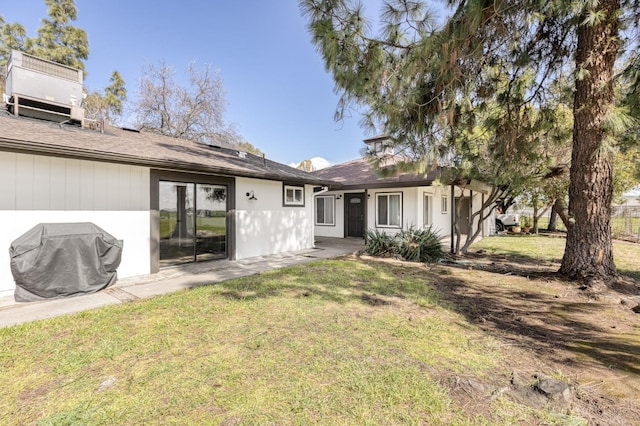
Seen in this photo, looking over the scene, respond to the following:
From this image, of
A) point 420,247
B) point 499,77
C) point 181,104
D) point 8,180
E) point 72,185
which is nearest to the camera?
point 8,180

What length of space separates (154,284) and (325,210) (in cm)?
961

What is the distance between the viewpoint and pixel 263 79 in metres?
14.4

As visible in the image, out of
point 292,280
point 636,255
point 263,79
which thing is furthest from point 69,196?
point 636,255

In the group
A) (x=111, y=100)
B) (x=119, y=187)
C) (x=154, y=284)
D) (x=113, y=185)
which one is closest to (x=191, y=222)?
(x=119, y=187)

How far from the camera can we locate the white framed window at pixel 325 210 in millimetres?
14047

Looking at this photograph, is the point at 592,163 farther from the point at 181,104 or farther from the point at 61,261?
the point at 181,104

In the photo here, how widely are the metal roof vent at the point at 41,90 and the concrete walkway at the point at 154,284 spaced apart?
4.32 metres

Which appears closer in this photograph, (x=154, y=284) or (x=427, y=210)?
(x=154, y=284)

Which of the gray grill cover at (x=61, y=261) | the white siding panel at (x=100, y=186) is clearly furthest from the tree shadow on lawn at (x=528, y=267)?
the white siding panel at (x=100, y=186)

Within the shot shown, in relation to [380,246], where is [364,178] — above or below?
above

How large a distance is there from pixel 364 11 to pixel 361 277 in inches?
189

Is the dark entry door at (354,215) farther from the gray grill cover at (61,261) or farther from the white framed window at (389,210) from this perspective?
the gray grill cover at (61,261)

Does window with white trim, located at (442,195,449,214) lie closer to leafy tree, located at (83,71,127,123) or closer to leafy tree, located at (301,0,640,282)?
leafy tree, located at (301,0,640,282)

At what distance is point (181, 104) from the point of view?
18391 millimetres
